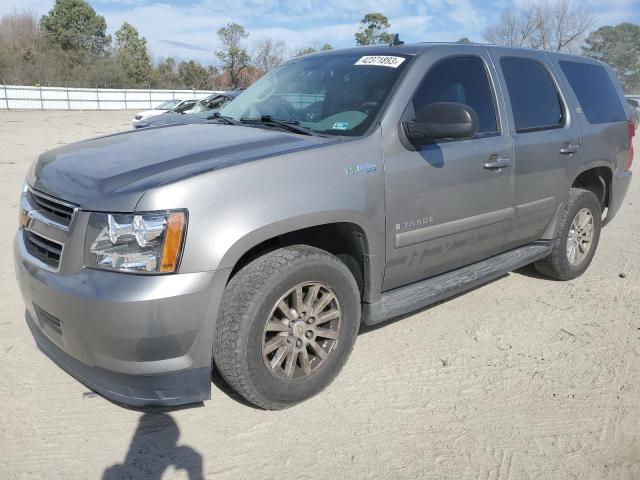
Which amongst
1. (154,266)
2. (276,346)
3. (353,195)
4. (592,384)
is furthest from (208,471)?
(592,384)

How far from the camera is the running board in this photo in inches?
129

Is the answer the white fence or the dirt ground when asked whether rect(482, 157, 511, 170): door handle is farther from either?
the white fence

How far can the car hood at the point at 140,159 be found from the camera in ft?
8.04

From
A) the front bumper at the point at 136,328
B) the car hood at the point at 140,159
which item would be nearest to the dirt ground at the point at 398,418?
the front bumper at the point at 136,328

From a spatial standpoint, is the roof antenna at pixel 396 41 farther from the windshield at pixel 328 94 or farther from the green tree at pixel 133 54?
the green tree at pixel 133 54

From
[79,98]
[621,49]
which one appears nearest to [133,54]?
[79,98]

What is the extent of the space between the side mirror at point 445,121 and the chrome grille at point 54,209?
1.91 m

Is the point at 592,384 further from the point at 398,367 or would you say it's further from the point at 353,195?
the point at 353,195

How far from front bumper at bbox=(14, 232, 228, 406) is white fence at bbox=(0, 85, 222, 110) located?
Result: 4033 cm

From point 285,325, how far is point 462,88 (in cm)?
208

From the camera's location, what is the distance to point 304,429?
2.79 metres

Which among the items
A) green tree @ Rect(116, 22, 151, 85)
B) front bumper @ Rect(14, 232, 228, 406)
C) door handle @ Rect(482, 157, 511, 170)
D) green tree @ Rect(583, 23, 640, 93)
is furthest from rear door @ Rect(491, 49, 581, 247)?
green tree @ Rect(116, 22, 151, 85)

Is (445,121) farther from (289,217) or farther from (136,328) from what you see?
(136,328)

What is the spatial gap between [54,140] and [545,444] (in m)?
17.9
